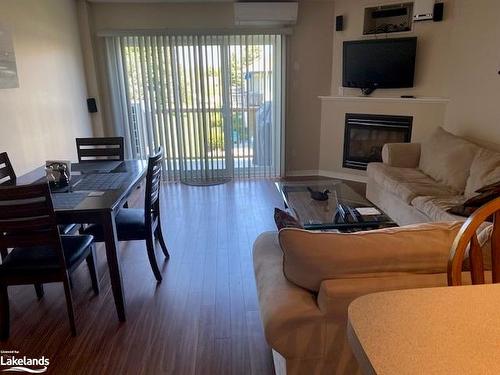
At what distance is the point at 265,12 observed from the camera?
14.3 feet

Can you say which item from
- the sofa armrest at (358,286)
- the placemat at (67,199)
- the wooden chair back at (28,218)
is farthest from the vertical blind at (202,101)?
the sofa armrest at (358,286)

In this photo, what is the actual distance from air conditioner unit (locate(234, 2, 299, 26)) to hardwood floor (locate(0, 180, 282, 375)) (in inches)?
108

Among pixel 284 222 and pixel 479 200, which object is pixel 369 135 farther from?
pixel 284 222

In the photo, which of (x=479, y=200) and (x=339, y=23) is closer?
(x=479, y=200)

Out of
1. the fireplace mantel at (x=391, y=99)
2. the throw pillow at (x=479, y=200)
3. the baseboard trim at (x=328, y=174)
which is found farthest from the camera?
the baseboard trim at (x=328, y=174)

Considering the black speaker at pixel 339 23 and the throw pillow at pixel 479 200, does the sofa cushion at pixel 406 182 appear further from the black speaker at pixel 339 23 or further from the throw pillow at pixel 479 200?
the black speaker at pixel 339 23

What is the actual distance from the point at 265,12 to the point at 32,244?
376 cm

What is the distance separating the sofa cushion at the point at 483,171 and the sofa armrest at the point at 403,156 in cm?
85

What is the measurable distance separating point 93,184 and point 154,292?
2.80 ft

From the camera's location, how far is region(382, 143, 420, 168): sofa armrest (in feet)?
12.6

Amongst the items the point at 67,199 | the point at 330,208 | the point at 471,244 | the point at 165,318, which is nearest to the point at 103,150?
the point at 67,199

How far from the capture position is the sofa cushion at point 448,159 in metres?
3.15

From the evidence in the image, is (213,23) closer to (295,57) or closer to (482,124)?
(295,57)

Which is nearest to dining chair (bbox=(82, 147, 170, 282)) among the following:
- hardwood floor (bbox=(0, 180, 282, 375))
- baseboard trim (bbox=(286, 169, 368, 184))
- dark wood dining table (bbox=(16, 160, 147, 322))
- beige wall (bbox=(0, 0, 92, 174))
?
dark wood dining table (bbox=(16, 160, 147, 322))
